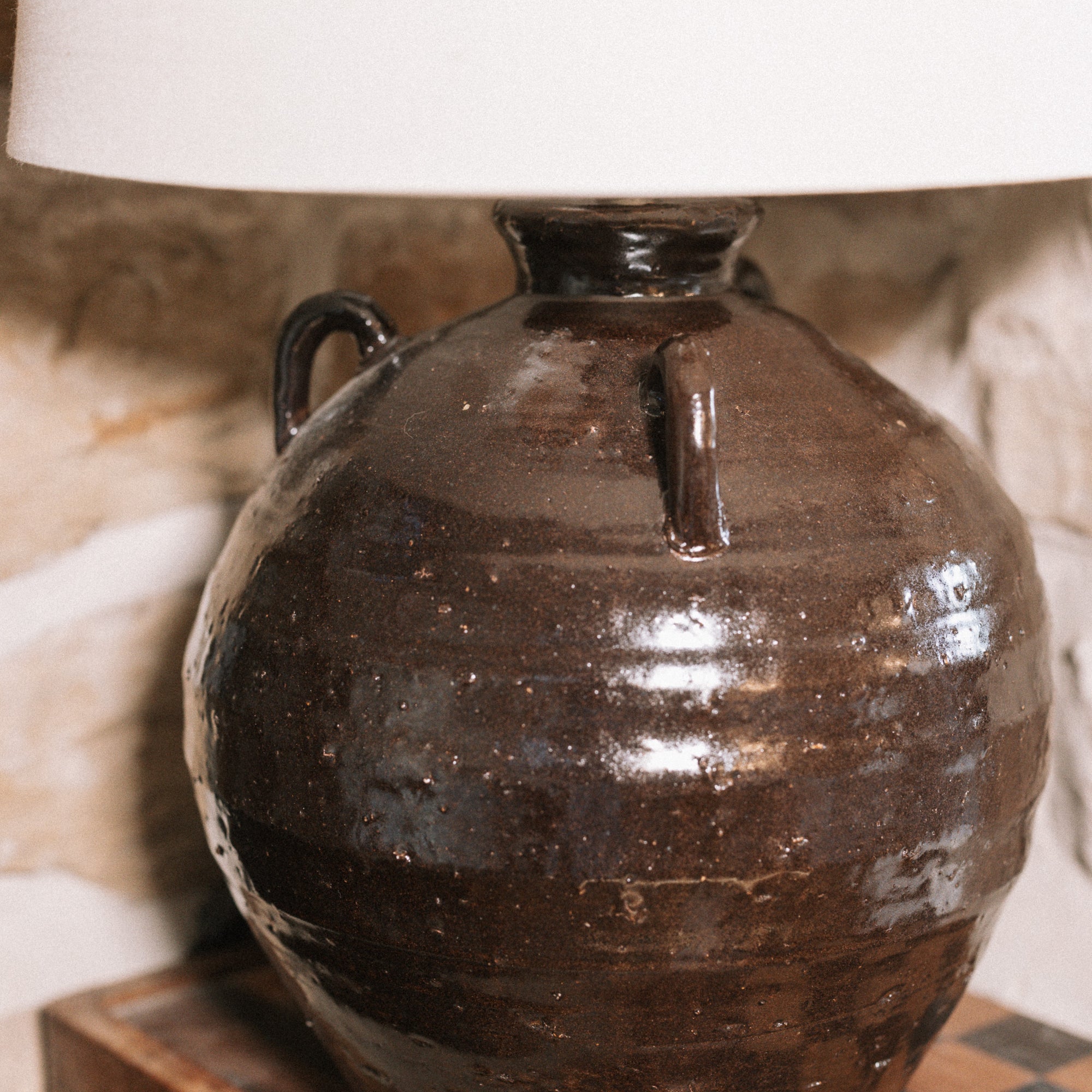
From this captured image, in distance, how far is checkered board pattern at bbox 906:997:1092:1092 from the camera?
84 centimetres

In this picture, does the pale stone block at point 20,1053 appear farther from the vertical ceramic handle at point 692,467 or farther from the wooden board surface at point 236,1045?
the vertical ceramic handle at point 692,467

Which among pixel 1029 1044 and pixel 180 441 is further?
pixel 180 441

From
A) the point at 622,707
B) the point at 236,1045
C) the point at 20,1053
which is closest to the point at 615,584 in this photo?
the point at 622,707

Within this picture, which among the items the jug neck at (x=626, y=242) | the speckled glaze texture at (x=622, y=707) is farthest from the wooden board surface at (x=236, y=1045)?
the jug neck at (x=626, y=242)

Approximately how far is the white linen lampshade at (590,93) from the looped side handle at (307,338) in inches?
8.4

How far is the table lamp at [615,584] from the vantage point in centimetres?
53

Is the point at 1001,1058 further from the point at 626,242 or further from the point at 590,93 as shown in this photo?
the point at 590,93

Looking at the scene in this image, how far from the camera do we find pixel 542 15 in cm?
51

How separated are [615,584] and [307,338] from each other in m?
0.30

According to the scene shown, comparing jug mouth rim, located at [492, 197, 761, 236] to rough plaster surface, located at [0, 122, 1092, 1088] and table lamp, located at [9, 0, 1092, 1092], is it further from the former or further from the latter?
rough plaster surface, located at [0, 122, 1092, 1088]

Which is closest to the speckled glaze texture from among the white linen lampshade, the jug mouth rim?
the jug mouth rim

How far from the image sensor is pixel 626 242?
2.31ft

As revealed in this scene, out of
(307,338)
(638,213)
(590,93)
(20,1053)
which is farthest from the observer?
(20,1053)

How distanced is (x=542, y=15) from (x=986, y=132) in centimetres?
19
